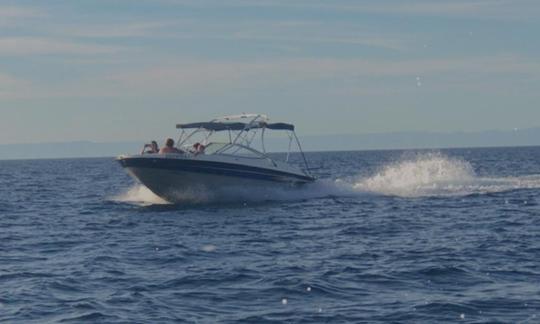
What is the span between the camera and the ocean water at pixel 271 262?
40.4 feet

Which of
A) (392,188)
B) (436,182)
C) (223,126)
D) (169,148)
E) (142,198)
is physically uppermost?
(223,126)

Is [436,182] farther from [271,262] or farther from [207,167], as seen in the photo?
[271,262]

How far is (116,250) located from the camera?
61.0 feet

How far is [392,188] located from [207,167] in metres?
12.7

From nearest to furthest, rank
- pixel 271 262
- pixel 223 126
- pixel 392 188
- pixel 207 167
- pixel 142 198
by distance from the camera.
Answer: pixel 271 262 → pixel 207 167 → pixel 223 126 → pixel 142 198 → pixel 392 188

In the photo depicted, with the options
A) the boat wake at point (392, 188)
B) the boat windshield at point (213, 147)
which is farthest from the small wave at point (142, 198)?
the boat windshield at point (213, 147)

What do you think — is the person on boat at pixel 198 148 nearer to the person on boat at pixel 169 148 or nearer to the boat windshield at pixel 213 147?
the boat windshield at pixel 213 147

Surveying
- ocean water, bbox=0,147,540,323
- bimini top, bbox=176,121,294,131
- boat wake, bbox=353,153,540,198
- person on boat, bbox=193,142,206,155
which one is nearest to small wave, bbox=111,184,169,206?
ocean water, bbox=0,147,540,323

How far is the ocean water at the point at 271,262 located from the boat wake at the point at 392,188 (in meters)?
0.17

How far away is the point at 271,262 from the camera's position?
16656mm

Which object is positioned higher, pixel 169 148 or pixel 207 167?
pixel 169 148

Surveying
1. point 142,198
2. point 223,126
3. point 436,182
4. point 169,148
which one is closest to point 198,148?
point 169,148

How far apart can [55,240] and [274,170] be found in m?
11.3

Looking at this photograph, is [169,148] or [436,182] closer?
[169,148]
